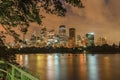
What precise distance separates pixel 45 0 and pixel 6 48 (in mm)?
2040

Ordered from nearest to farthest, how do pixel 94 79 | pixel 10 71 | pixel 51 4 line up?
pixel 10 71 → pixel 51 4 → pixel 94 79

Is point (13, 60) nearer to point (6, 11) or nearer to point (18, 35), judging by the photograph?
point (18, 35)

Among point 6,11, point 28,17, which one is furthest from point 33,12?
point 6,11

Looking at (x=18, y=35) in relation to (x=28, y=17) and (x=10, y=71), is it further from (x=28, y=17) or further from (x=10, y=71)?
(x=10, y=71)

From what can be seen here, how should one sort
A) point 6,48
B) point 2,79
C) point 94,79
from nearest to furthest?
point 2,79 → point 6,48 → point 94,79

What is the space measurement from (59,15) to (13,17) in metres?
1.40

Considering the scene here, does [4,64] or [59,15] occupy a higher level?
[59,15]

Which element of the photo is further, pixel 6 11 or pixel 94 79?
pixel 94 79

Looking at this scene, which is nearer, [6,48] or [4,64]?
[4,64]

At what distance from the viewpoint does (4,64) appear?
29.6 ft

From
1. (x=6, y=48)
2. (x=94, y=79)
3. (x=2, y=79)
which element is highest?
(x=6, y=48)

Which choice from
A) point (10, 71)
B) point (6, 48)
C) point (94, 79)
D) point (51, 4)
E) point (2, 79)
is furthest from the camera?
point (94, 79)

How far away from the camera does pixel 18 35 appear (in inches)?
404

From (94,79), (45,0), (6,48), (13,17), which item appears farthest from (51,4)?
(94,79)
